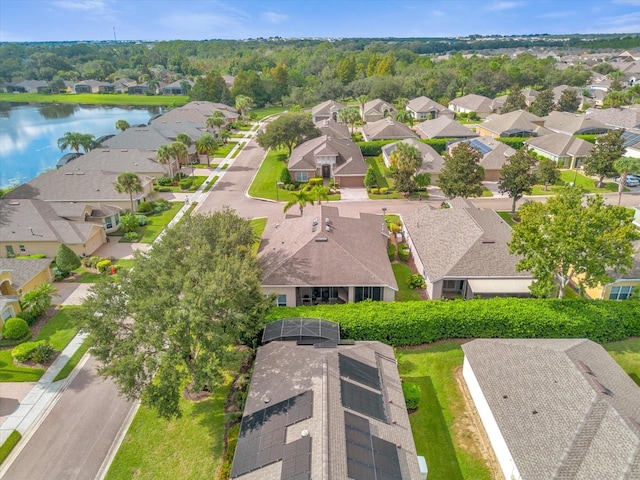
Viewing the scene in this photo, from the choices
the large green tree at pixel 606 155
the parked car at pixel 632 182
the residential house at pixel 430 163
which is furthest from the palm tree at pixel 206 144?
the parked car at pixel 632 182

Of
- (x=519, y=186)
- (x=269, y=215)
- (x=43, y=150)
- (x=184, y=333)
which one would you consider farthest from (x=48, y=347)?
(x=43, y=150)

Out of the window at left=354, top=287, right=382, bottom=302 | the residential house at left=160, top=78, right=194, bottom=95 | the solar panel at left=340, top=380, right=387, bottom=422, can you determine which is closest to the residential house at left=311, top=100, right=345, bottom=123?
the window at left=354, top=287, right=382, bottom=302

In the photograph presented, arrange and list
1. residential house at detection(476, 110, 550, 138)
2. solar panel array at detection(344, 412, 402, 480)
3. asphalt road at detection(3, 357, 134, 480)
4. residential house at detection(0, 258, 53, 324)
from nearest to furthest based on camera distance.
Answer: solar panel array at detection(344, 412, 402, 480) < asphalt road at detection(3, 357, 134, 480) < residential house at detection(0, 258, 53, 324) < residential house at detection(476, 110, 550, 138)

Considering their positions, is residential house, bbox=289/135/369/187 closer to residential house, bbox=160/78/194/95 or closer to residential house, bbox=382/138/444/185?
residential house, bbox=382/138/444/185

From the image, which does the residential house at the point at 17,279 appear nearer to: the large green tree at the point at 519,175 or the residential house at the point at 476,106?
the large green tree at the point at 519,175

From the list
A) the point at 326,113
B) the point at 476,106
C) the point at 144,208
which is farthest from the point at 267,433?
the point at 476,106

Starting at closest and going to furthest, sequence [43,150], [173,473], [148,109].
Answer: [173,473]
[43,150]
[148,109]

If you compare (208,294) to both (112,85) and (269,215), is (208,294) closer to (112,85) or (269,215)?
(269,215)
